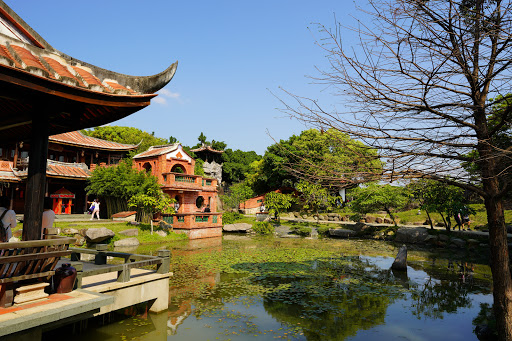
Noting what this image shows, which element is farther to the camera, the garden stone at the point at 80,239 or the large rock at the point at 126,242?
the large rock at the point at 126,242

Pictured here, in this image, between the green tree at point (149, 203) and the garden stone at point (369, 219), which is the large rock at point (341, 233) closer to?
the garden stone at point (369, 219)

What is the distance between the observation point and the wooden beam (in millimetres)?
4520

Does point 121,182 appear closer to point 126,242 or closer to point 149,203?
point 149,203

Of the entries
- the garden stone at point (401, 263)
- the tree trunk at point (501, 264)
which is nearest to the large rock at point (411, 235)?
the garden stone at point (401, 263)

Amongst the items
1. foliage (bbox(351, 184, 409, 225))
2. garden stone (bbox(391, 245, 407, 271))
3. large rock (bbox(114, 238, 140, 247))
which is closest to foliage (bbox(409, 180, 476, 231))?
foliage (bbox(351, 184, 409, 225))

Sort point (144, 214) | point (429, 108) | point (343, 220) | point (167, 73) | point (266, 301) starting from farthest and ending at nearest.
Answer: point (343, 220) → point (144, 214) → point (266, 301) → point (167, 73) → point (429, 108)

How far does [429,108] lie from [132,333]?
654 centimetres

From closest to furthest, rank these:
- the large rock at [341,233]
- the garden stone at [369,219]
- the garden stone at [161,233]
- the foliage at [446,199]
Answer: the foliage at [446,199] → the garden stone at [161,233] → the large rock at [341,233] → the garden stone at [369,219]

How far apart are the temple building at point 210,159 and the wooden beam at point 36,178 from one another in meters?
42.6

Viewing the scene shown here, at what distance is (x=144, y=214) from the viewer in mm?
21297

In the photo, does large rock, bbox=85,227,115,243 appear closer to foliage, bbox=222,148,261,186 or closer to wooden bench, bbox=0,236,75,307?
wooden bench, bbox=0,236,75,307

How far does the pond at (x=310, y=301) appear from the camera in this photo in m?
6.34

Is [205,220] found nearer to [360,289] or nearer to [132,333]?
[360,289]

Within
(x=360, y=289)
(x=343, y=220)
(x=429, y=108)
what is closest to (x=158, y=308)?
(x=360, y=289)
